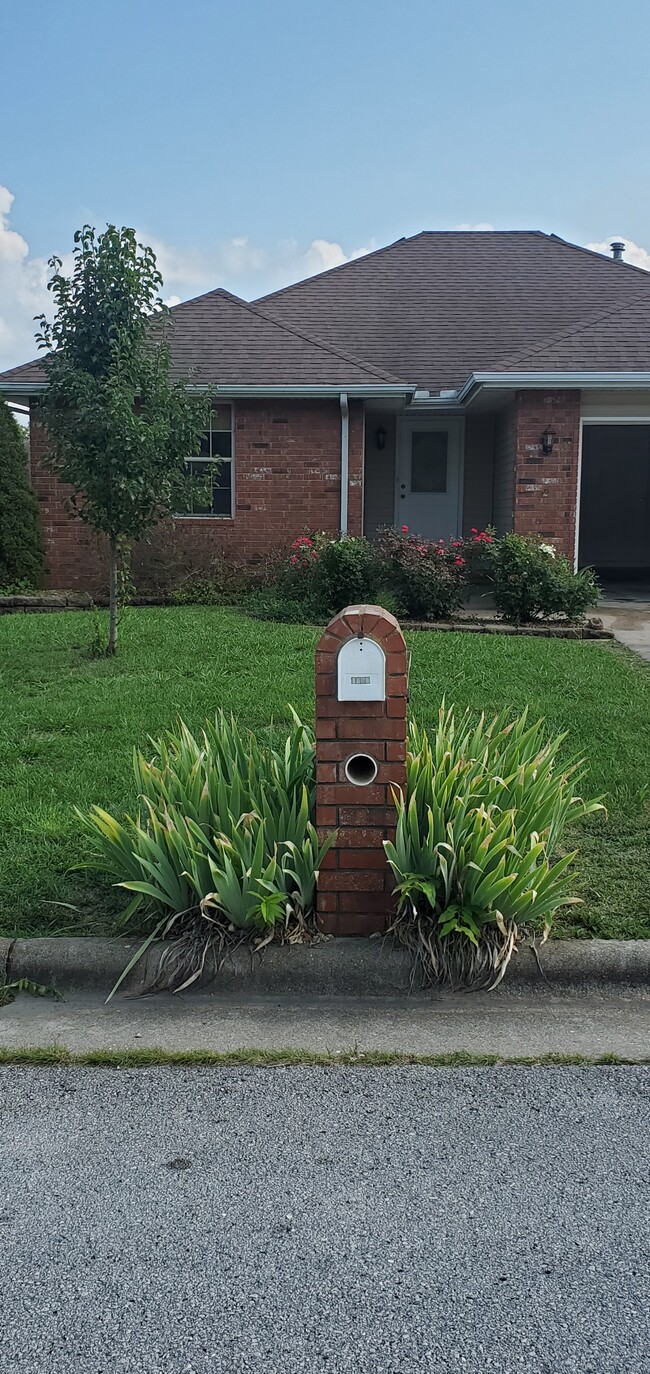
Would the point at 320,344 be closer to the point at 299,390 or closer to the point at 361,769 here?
the point at 299,390

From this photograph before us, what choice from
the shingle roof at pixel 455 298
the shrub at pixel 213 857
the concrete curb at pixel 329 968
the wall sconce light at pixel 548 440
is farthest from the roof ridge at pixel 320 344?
the concrete curb at pixel 329 968

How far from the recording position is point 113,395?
29.0ft

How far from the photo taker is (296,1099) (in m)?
3.41

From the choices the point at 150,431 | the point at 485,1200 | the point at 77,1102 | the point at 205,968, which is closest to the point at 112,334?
the point at 150,431

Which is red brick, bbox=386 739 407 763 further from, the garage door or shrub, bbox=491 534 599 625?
the garage door

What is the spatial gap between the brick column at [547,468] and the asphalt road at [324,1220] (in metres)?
11.4

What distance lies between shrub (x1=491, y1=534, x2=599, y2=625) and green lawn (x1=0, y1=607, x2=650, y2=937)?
119 cm

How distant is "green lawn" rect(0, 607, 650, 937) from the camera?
15.8ft

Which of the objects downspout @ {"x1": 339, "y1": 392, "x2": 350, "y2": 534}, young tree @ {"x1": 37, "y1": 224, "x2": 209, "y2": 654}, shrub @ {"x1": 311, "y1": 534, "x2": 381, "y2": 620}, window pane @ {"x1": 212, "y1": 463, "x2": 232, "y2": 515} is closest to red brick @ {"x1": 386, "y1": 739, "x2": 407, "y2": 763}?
young tree @ {"x1": 37, "y1": 224, "x2": 209, "y2": 654}

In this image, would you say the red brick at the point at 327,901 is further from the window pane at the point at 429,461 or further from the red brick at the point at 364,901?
the window pane at the point at 429,461

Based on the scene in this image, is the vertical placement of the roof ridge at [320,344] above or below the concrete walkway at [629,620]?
above

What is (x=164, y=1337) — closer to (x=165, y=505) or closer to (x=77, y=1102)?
(x=77, y=1102)

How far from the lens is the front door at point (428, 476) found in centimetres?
1697

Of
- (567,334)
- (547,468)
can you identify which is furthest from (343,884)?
(567,334)
